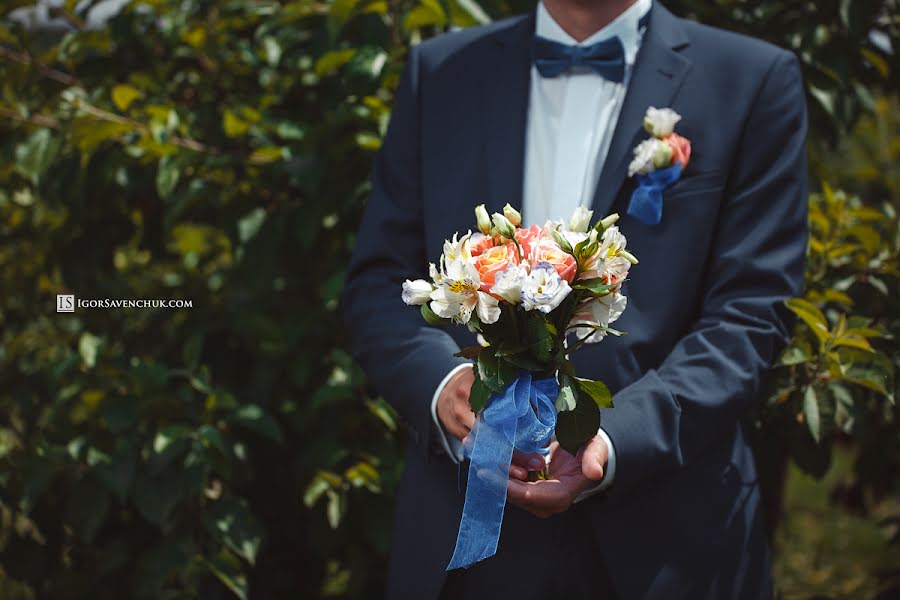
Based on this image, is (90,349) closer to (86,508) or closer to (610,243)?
(86,508)

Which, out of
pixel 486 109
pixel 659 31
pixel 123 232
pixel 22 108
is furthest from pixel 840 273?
pixel 22 108

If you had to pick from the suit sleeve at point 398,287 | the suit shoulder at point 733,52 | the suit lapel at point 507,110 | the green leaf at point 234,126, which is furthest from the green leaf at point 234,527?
the suit shoulder at point 733,52

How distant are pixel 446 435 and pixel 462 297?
43 centimetres

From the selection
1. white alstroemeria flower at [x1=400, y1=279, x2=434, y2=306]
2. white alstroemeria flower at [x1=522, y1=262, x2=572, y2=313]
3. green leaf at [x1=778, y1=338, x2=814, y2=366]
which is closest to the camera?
white alstroemeria flower at [x1=522, y1=262, x2=572, y2=313]

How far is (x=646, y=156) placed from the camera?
5.13ft

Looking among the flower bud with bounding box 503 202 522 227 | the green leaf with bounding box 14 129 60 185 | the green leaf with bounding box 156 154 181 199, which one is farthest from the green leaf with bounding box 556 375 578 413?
the green leaf with bounding box 14 129 60 185

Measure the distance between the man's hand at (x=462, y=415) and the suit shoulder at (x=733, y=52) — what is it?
750 millimetres

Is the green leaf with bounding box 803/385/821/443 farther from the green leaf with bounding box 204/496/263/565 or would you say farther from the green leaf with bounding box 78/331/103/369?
the green leaf with bounding box 78/331/103/369

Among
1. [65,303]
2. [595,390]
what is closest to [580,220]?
[595,390]

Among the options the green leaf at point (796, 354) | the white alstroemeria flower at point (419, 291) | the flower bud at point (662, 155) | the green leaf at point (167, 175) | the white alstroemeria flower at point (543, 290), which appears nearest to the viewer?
the white alstroemeria flower at point (543, 290)

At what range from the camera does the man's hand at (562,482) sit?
1415 millimetres

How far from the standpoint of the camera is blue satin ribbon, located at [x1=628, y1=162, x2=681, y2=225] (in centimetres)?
158

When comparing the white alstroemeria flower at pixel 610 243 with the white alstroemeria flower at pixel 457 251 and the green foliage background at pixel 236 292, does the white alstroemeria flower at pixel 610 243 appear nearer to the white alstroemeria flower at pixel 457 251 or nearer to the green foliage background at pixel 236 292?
the white alstroemeria flower at pixel 457 251

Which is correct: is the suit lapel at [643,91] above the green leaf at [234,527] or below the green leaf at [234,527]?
above
